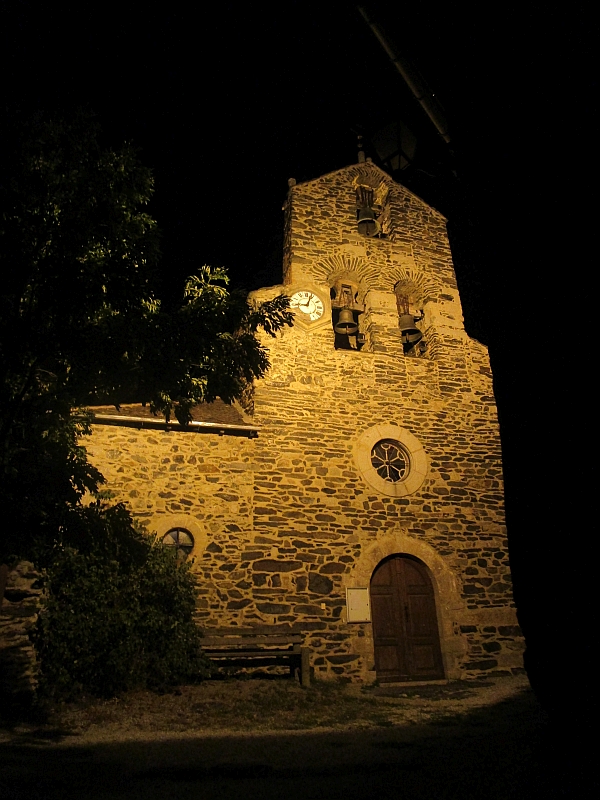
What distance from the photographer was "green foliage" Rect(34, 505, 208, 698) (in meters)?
6.17

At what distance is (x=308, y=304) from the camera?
10438mm

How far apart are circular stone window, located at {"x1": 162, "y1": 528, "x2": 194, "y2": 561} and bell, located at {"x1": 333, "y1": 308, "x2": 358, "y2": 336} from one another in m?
5.13

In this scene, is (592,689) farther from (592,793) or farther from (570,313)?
(570,313)

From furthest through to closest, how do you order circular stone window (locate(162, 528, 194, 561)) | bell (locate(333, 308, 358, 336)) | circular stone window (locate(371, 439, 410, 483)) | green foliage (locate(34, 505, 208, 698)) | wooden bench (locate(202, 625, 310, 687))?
bell (locate(333, 308, 358, 336))
circular stone window (locate(371, 439, 410, 483))
circular stone window (locate(162, 528, 194, 561))
wooden bench (locate(202, 625, 310, 687))
green foliage (locate(34, 505, 208, 698))

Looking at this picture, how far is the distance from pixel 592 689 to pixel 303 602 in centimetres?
693

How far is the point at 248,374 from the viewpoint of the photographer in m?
5.65

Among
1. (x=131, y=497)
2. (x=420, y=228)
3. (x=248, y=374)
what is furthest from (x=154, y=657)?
(x=420, y=228)

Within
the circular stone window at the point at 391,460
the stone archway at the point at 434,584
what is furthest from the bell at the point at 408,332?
the stone archway at the point at 434,584

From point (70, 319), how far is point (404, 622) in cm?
720

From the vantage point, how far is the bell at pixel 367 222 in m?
11.4

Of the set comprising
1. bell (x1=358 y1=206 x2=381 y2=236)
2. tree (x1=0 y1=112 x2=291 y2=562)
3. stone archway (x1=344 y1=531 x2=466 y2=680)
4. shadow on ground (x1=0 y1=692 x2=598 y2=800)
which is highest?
bell (x1=358 y1=206 x2=381 y2=236)

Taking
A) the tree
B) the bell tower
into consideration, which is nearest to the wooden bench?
the bell tower

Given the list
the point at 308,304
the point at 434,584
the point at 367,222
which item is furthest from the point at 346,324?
the point at 434,584

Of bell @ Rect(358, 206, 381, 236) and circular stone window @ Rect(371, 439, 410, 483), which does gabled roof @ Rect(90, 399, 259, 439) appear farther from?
bell @ Rect(358, 206, 381, 236)
